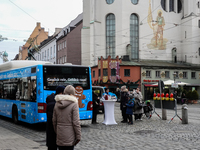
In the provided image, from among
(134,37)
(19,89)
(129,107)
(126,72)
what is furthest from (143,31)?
(19,89)

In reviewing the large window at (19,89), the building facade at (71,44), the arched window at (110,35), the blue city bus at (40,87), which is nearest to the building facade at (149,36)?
the arched window at (110,35)

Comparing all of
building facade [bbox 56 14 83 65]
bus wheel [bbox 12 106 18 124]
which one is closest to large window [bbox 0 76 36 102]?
bus wheel [bbox 12 106 18 124]

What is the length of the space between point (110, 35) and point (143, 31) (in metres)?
6.45

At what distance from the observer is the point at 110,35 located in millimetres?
57969

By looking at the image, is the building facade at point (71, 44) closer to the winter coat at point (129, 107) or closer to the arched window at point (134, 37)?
the arched window at point (134, 37)

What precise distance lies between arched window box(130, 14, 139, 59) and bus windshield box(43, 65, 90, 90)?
45485mm

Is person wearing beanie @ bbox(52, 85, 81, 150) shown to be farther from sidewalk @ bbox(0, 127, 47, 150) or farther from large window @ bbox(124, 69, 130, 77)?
large window @ bbox(124, 69, 130, 77)

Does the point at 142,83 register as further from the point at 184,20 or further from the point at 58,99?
the point at 58,99

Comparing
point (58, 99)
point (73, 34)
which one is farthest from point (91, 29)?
point (58, 99)

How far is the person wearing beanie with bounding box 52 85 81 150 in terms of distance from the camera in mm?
4844

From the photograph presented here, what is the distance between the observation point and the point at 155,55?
5941cm

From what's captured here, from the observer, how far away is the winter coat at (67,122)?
15.9ft

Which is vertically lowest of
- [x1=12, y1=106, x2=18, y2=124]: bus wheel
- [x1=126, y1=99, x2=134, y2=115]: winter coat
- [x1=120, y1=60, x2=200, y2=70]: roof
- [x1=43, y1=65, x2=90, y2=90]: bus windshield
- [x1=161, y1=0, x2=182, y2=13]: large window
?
[x1=12, y1=106, x2=18, y2=124]: bus wheel

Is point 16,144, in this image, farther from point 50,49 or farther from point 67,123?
point 50,49
